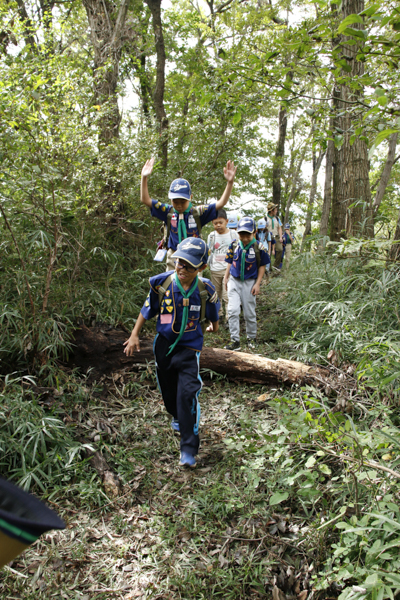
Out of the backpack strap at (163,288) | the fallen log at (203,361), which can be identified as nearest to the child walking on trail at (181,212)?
the fallen log at (203,361)

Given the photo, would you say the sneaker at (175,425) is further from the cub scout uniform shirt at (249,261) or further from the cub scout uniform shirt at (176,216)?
the cub scout uniform shirt at (249,261)

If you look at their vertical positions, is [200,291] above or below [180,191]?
below

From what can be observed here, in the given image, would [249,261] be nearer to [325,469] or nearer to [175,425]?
[175,425]

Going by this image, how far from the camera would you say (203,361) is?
4895 millimetres

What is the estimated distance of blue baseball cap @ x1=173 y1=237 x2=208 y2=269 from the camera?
10.8 ft

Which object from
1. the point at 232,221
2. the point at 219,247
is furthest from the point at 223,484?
the point at 232,221

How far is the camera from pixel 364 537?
212 centimetres

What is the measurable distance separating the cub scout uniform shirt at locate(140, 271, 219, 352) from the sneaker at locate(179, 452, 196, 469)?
0.92 metres

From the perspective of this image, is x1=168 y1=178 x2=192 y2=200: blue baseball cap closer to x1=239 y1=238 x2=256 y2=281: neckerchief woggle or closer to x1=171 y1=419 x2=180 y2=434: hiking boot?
x1=239 y1=238 x2=256 y2=281: neckerchief woggle

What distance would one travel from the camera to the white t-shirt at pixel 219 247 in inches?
280

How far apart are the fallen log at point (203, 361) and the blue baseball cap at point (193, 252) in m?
1.79

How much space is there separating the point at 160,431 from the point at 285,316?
131 inches

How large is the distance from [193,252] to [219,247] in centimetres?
385

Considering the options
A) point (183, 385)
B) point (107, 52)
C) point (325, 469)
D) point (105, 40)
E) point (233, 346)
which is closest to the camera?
point (325, 469)
